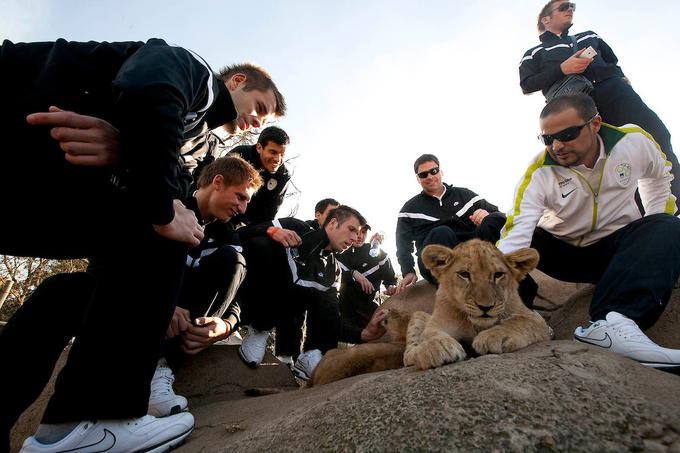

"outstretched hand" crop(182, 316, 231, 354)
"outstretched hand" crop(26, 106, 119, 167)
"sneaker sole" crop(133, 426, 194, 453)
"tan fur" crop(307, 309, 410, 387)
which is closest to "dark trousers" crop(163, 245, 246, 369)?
"outstretched hand" crop(182, 316, 231, 354)

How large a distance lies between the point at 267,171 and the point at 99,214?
146 inches

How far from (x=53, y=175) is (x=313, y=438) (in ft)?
5.18

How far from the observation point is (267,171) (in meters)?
5.49

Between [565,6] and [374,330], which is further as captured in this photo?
[565,6]

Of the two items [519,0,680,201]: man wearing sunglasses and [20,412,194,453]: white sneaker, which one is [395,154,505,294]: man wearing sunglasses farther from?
[20,412,194,453]: white sneaker

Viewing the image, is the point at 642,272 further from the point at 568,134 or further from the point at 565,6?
the point at 565,6

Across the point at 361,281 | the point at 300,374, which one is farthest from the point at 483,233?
the point at 300,374

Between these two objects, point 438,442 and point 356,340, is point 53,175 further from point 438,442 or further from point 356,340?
point 356,340

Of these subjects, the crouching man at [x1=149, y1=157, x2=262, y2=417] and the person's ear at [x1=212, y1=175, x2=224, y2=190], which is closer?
the crouching man at [x1=149, y1=157, x2=262, y2=417]

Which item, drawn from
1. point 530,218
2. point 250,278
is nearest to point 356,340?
point 250,278

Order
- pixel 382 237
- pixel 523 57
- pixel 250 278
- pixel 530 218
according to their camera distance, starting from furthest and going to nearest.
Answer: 1. pixel 382 237
2. pixel 523 57
3. pixel 250 278
4. pixel 530 218

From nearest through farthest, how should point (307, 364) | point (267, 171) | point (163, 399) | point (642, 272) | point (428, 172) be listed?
point (642, 272) < point (163, 399) < point (307, 364) < point (267, 171) < point (428, 172)

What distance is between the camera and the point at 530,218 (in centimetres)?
351

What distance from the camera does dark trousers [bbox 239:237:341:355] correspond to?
4.71m
